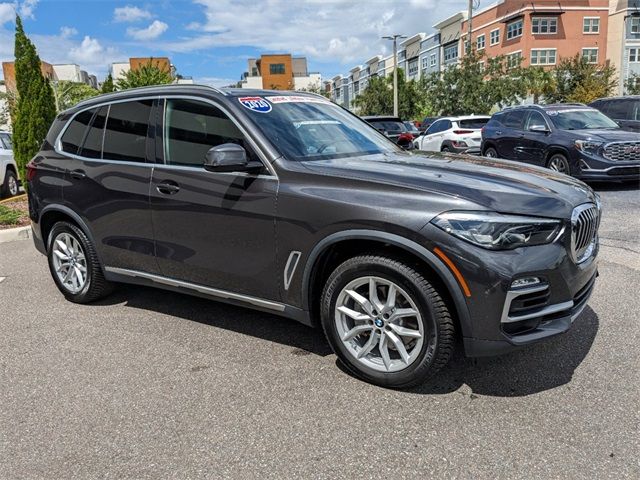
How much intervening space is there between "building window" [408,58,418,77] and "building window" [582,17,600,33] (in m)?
26.8

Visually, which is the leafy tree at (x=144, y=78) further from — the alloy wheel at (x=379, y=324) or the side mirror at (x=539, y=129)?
the alloy wheel at (x=379, y=324)

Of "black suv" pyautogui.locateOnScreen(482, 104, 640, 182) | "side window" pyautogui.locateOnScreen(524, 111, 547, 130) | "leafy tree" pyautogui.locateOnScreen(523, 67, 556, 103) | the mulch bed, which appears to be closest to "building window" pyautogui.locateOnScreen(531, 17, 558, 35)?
"leafy tree" pyautogui.locateOnScreen(523, 67, 556, 103)

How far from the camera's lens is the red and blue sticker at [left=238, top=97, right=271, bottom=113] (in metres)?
3.91

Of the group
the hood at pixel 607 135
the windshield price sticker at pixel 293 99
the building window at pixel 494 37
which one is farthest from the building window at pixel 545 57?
the windshield price sticker at pixel 293 99

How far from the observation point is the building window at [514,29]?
5788 cm

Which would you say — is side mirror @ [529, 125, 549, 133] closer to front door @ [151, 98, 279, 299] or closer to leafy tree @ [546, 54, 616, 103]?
front door @ [151, 98, 279, 299]

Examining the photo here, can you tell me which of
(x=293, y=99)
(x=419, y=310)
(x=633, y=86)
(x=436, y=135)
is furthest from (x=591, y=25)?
(x=419, y=310)

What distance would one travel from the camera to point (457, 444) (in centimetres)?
274

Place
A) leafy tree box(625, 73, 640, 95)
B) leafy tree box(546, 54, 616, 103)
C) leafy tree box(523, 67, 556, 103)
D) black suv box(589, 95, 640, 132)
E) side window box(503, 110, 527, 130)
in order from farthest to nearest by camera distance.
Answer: leafy tree box(625, 73, 640, 95)
leafy tree box(546, 54, 616, 103)
leafy tree box(523, 67, 556, 103)
black suv box(589, 95, 640, 132)
side window box(503, 110, 527, 130)

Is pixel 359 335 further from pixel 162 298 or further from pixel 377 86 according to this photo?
pixel 377 86

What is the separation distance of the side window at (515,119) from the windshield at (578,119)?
2.86ft

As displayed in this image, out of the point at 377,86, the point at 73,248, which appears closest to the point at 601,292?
the point at 73,248

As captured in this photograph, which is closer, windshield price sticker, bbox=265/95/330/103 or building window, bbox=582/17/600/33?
windshield price sticker, bbox=265/95/330/103

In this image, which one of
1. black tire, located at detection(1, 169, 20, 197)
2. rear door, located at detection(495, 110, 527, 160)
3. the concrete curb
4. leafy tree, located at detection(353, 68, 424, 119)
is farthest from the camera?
leafy tree, located at detection(353, 68, 424, 119)
